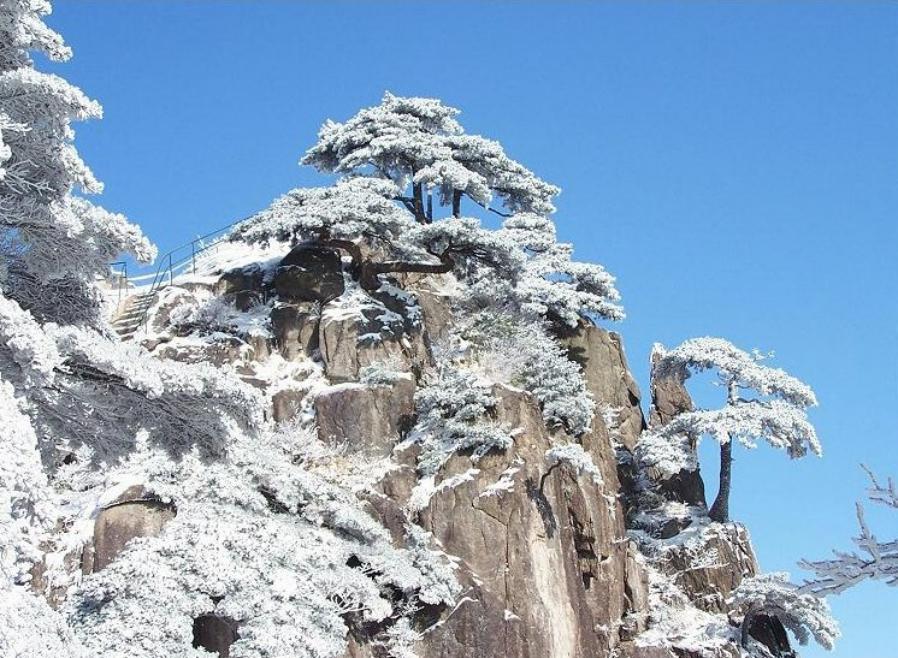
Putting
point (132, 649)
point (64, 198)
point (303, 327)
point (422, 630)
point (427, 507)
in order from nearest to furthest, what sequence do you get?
point (64, 198), point (132, 649), point (422, 630), point (427, 507), point (303, 327)

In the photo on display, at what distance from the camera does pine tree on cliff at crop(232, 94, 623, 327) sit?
3028 cm

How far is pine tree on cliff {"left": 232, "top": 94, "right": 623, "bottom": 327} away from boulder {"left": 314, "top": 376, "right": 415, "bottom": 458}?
4.55 metres

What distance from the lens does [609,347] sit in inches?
1359

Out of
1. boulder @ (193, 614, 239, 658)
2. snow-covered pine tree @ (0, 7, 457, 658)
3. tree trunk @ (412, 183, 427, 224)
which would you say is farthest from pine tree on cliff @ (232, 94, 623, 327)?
boulder @ (193, 614, 239, 658)

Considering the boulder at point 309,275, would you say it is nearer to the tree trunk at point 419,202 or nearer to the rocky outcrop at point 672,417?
the tree trunk at point 419,202

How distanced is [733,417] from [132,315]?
57.4 ft

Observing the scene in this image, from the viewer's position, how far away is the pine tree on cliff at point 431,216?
3028 centimetres

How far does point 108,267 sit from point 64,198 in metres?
1.07

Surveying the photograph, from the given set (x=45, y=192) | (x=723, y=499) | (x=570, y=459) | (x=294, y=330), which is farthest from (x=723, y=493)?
(x=45, y=192)

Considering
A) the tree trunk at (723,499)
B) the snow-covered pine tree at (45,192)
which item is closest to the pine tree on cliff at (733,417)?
the tree trunk at (723,499)

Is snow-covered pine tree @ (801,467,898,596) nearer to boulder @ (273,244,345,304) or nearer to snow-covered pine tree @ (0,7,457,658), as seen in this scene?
snow-covered pine tree @ (0,7,457,658)

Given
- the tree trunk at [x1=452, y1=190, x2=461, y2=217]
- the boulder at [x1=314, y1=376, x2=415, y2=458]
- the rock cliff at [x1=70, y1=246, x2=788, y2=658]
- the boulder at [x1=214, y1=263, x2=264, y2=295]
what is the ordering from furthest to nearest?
A: the tree trunk at [x1=452, y1=190, x2=461, y2=217]
the boulder at [x1=214, y1=263, x2=264, y2=295]
the boulder at [x1=314, y1=376, x2=415, y2=458]
the rock cliff at [x1=70, y1=246, x2=788, y2=658]

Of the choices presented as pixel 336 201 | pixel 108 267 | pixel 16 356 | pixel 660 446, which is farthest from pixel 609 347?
pixel 16 356

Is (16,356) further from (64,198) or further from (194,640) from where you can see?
(194,640)
